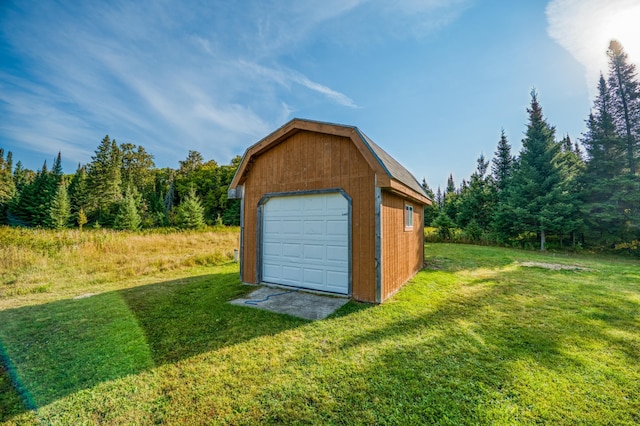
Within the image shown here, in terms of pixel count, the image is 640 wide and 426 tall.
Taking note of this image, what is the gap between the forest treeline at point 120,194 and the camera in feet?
83.7

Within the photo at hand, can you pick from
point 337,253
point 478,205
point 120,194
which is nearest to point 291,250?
point 337,253

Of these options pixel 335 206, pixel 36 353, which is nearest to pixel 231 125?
pixel 335 206

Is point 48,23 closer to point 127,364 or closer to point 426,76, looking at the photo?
point 127,364

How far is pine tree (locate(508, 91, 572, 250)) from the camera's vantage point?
13883 millimetres

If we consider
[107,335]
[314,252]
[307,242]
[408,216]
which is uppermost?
[408,216]

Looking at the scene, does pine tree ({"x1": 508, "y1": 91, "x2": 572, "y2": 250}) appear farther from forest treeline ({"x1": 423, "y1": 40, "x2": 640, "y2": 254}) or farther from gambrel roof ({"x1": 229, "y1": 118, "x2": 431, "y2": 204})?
gambrel roof ({"x1": 229, "y1": 118, "x2": 431, "y2": 204})

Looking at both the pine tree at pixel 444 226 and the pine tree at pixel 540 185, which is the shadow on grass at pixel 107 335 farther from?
the pine tree at pixel 540 185

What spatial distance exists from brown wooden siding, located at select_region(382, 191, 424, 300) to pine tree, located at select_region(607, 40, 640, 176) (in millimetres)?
16307

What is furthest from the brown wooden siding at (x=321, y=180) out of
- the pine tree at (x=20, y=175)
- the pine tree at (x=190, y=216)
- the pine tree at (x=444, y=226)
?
the pine tree at (x=20, y=175)

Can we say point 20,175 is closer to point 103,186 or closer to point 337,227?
point 103,186

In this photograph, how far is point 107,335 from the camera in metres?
3.62

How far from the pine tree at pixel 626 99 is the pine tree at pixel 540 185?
3259 mm

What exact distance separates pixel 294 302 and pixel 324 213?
205 cm

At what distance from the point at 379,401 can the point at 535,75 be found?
1096 cm
